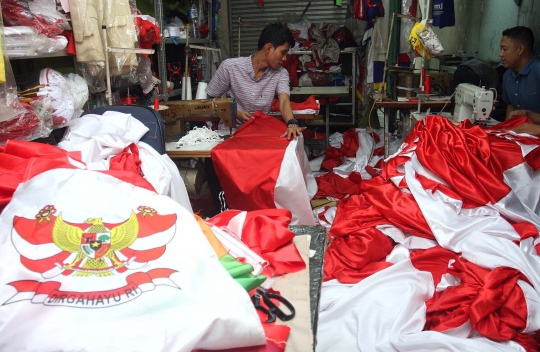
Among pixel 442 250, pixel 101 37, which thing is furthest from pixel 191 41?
pixel 442 250

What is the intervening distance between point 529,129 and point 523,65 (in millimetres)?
1080

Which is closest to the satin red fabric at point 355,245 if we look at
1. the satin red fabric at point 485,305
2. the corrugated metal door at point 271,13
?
the satin red fabric at point 485,305

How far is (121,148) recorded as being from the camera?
214cm

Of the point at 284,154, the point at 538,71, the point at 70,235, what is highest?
the point at 538,71

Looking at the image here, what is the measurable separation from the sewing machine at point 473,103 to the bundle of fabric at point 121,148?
2024 millimetres

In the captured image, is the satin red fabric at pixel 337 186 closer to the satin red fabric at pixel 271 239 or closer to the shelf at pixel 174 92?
the shelf at pixel 174 92

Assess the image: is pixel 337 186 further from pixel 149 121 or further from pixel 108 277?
pixel 108 277

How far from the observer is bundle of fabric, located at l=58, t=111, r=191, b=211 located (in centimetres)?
205

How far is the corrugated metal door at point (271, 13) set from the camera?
7.14m

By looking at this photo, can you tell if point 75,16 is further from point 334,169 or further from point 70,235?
point 334,169

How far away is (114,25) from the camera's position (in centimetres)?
270

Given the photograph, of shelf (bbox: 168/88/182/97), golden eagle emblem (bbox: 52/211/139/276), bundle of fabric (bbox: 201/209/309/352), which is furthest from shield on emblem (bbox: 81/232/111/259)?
shelf (bbox: 168/88/182/97)

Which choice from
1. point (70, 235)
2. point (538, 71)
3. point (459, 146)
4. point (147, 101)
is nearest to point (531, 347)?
point (459, 146)

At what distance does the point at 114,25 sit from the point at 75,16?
328 mm
